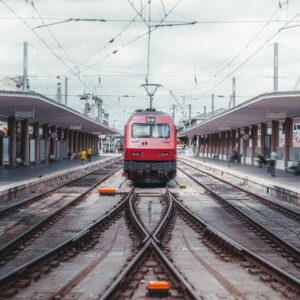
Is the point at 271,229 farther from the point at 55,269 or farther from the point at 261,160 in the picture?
the point at 261,160

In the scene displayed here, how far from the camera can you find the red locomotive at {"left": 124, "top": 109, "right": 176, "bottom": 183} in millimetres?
16547

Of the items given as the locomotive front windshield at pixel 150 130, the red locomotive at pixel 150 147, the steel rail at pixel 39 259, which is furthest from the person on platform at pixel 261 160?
the steel rail at pixel 39 259

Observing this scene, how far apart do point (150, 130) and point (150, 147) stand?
750 mm

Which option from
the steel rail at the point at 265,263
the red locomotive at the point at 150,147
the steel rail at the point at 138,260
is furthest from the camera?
the red locomotive at the point at 150,147

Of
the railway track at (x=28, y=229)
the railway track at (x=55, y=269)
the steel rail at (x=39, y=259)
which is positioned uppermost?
the steel rail at (x=39, y=259)

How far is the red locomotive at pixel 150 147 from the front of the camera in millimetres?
16547

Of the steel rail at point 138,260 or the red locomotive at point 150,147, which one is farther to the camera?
the red locomotive at point 150,147

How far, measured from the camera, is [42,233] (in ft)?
26.8

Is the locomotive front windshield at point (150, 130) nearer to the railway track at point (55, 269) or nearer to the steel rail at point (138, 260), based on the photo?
the steel rail at point (138, 260)

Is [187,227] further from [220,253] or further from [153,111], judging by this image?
[153,111]

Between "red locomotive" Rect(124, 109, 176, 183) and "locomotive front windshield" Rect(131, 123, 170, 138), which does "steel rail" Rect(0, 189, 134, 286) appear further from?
"locomotive front windshield" Rect(131, 123, 170, 138)

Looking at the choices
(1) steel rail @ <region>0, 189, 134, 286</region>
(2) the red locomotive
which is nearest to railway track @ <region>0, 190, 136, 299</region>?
(1) steel rail @ <region>0, 189, 134, 286</region>

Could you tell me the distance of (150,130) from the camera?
1683cm

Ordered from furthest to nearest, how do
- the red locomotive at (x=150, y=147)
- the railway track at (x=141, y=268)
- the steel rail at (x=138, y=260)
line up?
the red locomotive at (x=150, y=147)
the railway track at (x=141, y=268)
the steel rail at (x=138, y=260)
